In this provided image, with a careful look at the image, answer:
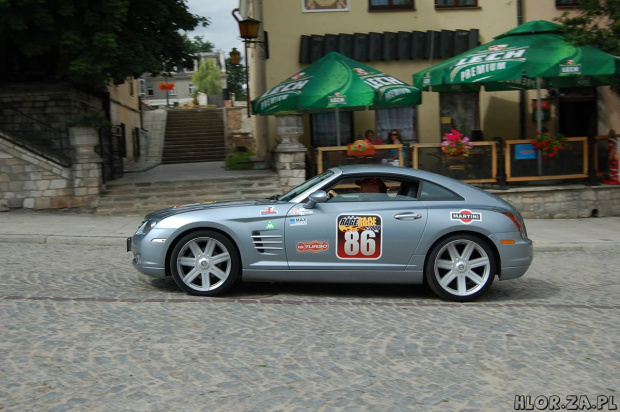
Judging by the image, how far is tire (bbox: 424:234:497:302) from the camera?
25.3ft

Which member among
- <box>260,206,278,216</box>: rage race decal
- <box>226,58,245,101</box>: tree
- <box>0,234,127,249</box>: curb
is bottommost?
<box>0,234,127,249</box>: curb

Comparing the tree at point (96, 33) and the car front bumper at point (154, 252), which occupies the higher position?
the tree at point (96, 33)

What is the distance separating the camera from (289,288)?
27.4 ft

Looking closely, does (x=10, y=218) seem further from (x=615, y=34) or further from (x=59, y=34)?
(x=615, y=34)

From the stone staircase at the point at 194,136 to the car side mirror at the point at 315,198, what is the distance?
893 inches

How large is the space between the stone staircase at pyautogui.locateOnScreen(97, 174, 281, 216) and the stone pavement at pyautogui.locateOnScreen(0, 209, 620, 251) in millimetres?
408

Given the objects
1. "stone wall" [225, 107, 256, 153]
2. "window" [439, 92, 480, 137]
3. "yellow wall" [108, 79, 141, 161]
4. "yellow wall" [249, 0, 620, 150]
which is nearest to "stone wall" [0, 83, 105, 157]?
"yellow wall" [249, 0, 620, 150]

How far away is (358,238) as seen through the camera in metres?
7.64

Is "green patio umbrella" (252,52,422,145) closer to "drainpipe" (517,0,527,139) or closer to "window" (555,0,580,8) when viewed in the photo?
"drainpipe" (517,0,527,139)

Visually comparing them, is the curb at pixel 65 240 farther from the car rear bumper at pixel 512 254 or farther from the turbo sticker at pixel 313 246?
the car rear bumper at pixel 512 254

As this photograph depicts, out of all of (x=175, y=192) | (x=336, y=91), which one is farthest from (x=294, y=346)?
(x=175, y=192)

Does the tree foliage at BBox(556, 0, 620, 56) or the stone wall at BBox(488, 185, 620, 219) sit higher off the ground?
the tree foliage at BBox(556, 0, 620, 56)

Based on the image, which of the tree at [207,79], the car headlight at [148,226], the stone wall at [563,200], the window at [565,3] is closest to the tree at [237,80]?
the tree at [207,79]

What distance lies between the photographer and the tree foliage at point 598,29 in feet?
50.6
